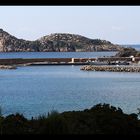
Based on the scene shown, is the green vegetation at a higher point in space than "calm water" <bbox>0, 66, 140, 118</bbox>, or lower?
higher

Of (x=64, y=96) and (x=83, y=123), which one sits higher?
(x=83, y=123)

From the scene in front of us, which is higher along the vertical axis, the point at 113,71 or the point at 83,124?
the point at 83,124

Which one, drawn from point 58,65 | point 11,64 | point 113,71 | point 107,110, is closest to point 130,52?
point 58,65

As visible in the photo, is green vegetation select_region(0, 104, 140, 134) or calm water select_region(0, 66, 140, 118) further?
calm water select_region(0, 66, 140, 118)

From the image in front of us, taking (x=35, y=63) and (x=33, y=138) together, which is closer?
(x=33, y=138)

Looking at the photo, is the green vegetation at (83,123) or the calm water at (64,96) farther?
the calm water at (64,96)

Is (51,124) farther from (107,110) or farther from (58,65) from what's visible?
(58,65)

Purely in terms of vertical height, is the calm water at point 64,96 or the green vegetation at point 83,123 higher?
the green vegetation at point 83,123

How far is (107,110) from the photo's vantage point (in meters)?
4.05

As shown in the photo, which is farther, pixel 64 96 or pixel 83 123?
pixel 64 96
